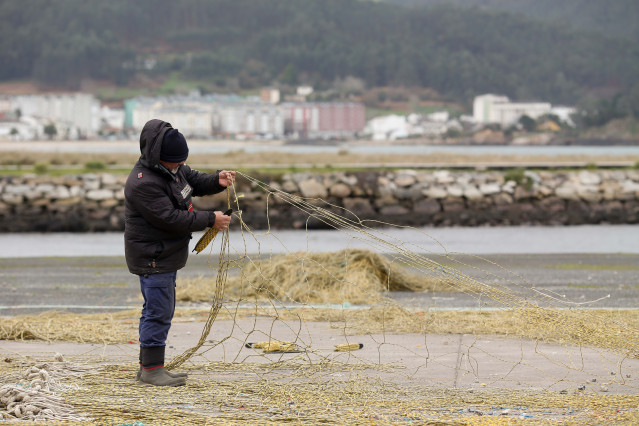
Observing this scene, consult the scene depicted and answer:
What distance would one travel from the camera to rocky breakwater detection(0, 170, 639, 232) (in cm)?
2817

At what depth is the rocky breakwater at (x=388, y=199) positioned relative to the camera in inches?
1109

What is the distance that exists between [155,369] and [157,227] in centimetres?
95

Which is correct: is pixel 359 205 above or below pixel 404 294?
below

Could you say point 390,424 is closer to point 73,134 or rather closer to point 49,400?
point 49,400

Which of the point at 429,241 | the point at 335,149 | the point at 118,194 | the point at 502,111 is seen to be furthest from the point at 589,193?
the point at 502,111

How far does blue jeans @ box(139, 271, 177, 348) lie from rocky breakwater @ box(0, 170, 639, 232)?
2041 centimetres

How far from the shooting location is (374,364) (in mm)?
6941

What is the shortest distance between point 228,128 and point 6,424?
12371 cm

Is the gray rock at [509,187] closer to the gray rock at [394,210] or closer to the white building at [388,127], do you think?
the gray rock at [394,210]

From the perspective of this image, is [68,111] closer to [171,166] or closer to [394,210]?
[394,210]

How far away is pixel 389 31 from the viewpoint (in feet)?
613

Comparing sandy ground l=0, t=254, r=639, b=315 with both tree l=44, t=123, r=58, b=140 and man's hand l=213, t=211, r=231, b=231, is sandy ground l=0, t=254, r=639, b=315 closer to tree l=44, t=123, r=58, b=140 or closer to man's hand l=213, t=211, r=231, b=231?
man's hand l=213, t=211, r=231, b=231

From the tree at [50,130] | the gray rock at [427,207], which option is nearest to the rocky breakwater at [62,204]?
the gray rock at [427,207]

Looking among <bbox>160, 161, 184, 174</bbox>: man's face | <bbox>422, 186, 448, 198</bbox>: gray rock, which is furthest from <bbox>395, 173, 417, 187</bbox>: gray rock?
<bbox>160, 161, 184, 174</bbox>: man's face
